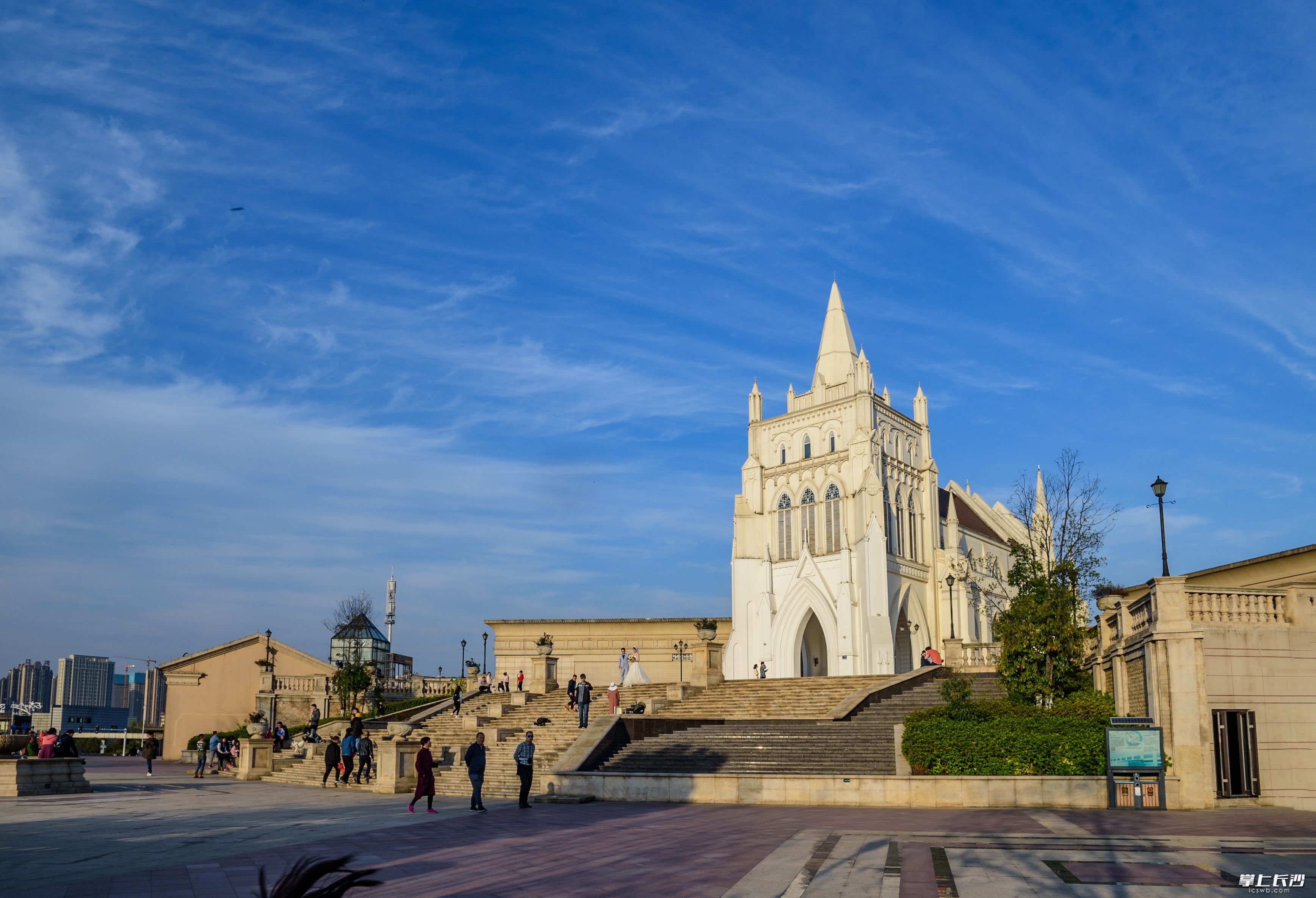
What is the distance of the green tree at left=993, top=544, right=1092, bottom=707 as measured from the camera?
25.3 m

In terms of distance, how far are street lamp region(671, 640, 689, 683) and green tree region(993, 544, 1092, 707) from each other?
24085mm

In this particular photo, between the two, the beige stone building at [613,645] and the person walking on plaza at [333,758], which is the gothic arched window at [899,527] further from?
the person walking on plaza at [333,758]

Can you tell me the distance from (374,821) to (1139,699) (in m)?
14.8

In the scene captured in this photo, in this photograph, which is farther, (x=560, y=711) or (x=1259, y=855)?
(x=560, y=711)

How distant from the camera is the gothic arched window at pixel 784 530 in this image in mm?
61406

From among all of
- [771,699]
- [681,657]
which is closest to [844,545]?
[681,657]

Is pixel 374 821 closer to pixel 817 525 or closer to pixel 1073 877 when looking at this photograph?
pixel 1073 877

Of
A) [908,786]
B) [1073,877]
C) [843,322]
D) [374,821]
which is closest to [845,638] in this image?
[843,322]

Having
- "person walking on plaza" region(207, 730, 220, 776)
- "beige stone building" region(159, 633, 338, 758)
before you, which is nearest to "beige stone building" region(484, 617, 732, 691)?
"beige stone building" region(159, 633, 338, 758)

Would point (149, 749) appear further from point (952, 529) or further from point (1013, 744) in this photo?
point (952, 529)

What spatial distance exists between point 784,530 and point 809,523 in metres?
1.86

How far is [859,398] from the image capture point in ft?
197

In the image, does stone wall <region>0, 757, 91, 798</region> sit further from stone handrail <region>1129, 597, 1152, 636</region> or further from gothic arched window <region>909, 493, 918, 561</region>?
gothic arched window <region>909, 493, 918, 561</region>

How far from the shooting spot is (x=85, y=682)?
185500 millimetres
